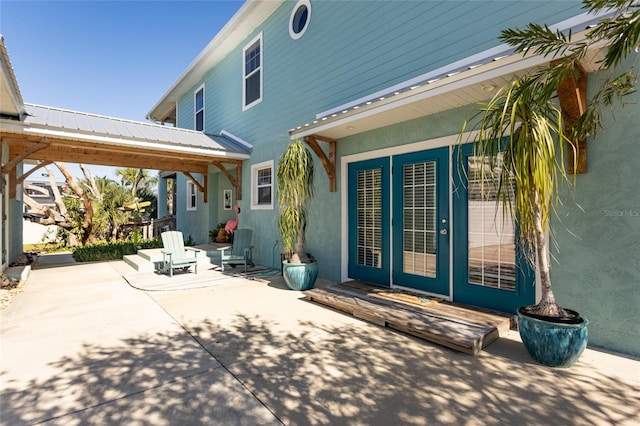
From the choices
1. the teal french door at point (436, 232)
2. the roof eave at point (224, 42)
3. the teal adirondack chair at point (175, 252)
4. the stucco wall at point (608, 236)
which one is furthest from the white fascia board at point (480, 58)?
the teal adirondack chair at point (175, 252)

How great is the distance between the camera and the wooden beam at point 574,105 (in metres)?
2.95

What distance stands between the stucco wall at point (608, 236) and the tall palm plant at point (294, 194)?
151 inches

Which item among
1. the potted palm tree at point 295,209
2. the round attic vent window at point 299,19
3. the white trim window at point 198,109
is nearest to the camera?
the potted palm tree at point 295,209

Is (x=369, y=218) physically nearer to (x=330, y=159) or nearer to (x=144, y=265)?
(x=330, y=159)

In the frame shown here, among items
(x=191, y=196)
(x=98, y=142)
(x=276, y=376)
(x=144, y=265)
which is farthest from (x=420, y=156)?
(x=191, y=196)

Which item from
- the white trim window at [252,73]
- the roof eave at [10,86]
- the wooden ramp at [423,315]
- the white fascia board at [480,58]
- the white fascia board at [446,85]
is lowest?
the wooden ramp at [423,315]

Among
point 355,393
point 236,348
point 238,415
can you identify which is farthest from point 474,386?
point 236,348

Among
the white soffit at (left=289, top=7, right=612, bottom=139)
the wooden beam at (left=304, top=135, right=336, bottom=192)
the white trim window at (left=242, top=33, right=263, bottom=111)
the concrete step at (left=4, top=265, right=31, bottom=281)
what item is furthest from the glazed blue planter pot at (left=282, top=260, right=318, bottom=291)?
the concrete step at (left=4, top=265, right=31, bottom=281)

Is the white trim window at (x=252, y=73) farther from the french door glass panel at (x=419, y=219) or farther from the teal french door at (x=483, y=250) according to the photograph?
the teal french door at (x=483, y=250)

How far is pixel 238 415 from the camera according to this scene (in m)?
2.15

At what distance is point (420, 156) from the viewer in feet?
15.5

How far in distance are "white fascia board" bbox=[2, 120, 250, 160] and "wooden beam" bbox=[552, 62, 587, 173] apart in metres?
7.34

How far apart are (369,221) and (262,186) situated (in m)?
4.03

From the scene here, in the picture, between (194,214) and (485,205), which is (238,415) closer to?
(485,205)
